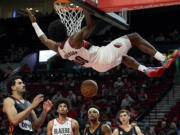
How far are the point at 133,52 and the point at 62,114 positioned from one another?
986 centimetres

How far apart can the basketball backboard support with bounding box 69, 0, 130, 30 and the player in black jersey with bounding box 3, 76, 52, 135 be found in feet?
4.47

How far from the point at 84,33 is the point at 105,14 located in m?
0.64

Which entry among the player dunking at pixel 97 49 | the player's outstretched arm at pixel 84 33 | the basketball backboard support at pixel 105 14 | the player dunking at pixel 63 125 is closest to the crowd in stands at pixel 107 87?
the player dunking at pixel 63 125

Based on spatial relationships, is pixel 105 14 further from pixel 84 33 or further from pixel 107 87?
pixel 107 87

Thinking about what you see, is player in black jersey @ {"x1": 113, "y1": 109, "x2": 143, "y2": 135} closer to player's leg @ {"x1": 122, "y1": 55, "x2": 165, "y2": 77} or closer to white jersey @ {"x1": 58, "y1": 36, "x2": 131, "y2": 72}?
player's leg @ {"x1": 122, "y1": 55, "x2": 165, "y2": 77}

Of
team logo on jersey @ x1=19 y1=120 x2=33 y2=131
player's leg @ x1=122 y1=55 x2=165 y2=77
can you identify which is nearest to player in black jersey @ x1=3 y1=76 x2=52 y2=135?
team logo on jersey @ x1=19 y1=120 x2=33 y2=131

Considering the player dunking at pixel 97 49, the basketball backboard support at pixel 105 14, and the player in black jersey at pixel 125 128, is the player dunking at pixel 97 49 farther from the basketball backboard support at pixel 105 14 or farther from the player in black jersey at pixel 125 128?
the player in black jersey at pixel 125 128

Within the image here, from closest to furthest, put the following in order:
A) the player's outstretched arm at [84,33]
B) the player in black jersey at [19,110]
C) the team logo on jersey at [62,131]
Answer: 1. the player in black jersey at [19,110]
2. the player's outstretched arm at [84,33]
3. the team logo on jersey at [62,131]

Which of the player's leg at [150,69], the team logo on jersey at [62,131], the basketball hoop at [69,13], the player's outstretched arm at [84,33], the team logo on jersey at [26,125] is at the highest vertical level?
the basketball hoop at [69,13]

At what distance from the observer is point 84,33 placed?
4.16 metres

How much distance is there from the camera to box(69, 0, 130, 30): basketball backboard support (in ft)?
14.0

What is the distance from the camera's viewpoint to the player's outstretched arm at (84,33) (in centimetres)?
413

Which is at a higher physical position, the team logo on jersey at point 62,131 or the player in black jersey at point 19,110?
the player in black jersey at point 19,110

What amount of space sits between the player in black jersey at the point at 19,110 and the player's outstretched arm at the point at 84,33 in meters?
0.89
